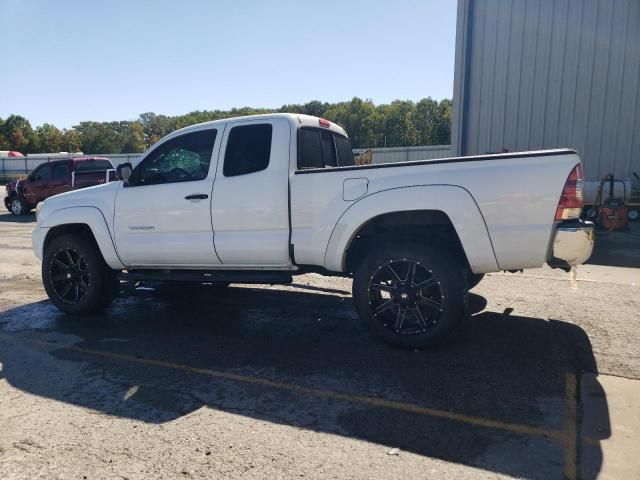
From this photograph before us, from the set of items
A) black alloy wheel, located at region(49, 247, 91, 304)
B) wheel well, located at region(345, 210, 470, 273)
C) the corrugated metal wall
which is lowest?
black alloy wheel, located at region(49, 247, 91, 304)

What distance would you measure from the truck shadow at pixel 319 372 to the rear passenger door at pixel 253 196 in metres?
0.87

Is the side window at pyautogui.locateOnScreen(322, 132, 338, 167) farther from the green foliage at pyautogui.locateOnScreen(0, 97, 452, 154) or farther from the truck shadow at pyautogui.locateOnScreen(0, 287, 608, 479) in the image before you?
the green foliage at pyautogui.locateOnScreen(0, 97, 452, 154)

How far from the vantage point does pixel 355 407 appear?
3.56 m

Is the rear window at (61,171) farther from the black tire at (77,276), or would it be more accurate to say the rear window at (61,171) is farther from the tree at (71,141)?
the tree at (71,141)

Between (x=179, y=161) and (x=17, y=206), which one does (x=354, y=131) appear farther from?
(x=179, y=161)

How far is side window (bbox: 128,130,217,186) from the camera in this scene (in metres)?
5.41

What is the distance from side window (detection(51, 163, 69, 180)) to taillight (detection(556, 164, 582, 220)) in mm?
17494

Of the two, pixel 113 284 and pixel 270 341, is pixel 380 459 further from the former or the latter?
pixel 113 284

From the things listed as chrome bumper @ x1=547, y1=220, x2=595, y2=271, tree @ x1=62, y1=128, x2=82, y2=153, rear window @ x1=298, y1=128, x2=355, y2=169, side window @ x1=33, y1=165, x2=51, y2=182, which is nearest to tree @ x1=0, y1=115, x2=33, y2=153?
tree @ x1=62, y1=128, x2=82, y2=153

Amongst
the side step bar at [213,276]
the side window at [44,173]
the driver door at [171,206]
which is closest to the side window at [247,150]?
the driver door at [171,206]

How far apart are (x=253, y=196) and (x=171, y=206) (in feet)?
3.33

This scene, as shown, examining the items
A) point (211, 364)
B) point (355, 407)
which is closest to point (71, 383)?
point (211, 364)

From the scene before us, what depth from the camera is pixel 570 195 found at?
3.95 meters

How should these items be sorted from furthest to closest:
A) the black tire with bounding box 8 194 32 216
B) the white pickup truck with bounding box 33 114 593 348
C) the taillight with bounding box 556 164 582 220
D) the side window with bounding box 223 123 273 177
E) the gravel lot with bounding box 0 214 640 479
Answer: the black tire with bounding box 8 194 32 216 < the side window with bounding box 223 123 273 177 < the white pickup truck with bounding box 33 114 593 348 < the taillight with bounding box 556 164 582 220 < the gravel lot with bounding box 0 214 640 479
